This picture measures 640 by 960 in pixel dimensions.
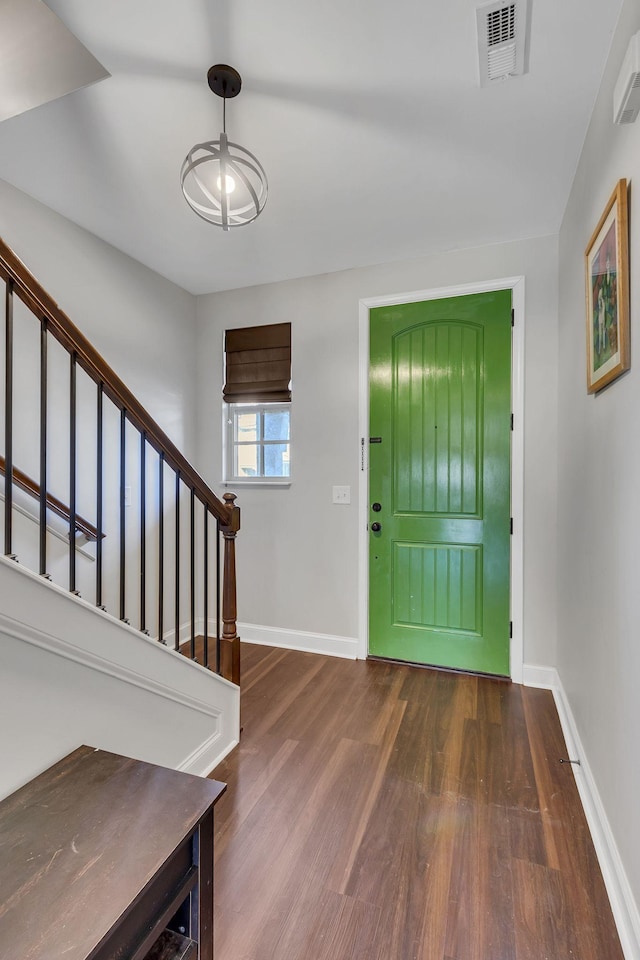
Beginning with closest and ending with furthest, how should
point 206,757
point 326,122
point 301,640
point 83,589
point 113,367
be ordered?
point 326,122, point 206,757, point 83,589, point 113,367, point 301,640

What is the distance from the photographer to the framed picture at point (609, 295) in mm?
1248

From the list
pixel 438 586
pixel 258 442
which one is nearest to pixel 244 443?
pixel 258 442

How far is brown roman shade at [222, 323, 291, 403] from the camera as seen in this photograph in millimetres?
3164

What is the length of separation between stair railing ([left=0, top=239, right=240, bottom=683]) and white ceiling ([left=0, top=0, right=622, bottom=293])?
2.57ft

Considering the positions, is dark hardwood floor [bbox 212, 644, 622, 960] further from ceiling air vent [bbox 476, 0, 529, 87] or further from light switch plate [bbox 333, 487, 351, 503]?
ceiling air vent [bbox 476, 0, 529, 87]

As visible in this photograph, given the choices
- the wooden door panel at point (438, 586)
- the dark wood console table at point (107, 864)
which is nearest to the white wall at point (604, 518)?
the wooden door panel at point (438, 586)

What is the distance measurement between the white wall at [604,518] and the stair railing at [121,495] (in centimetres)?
142

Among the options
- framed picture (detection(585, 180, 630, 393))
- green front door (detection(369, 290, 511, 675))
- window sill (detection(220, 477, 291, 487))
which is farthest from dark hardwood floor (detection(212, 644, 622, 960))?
framed picture (detection(585, 180, 630, 393))

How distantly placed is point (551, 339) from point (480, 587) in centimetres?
152

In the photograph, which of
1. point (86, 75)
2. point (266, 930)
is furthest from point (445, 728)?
point (86, 75)

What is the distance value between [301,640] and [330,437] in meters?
1.45

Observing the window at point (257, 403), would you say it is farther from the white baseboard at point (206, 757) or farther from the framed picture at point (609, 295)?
the framed picture at point (609, 295)

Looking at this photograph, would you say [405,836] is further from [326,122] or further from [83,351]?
[326,122]

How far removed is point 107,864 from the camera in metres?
0.95
